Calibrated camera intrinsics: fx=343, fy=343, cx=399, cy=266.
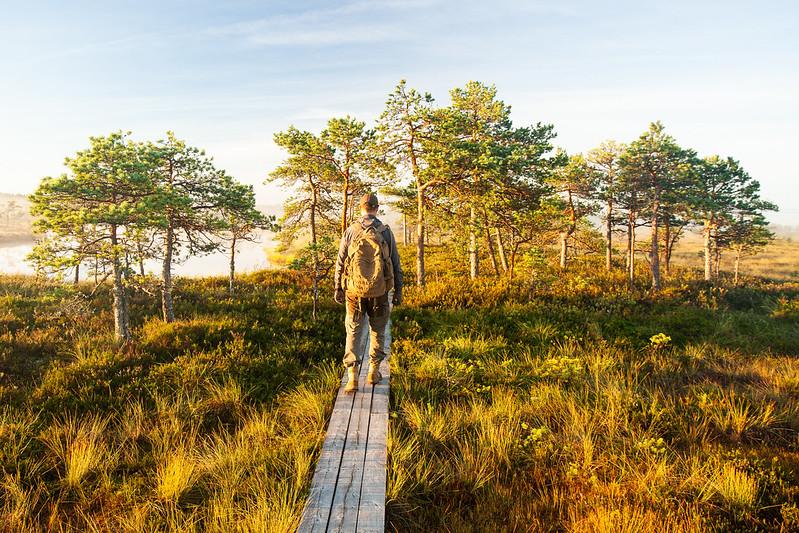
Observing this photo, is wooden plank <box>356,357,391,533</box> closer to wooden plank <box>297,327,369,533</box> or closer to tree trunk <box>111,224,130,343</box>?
wooden plank <box>297,327,369,533</box>

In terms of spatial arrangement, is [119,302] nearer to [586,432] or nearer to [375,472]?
[375,472]

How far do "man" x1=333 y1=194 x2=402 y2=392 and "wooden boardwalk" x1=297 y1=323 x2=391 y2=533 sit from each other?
1.97 feet

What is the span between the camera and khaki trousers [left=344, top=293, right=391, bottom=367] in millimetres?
5500

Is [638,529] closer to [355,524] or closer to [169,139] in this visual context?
[355,524]

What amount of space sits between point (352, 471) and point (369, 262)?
2.76 metres

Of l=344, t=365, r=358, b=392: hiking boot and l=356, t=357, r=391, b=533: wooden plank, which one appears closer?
l=356, t=357, r=391, b=533: wooden plank

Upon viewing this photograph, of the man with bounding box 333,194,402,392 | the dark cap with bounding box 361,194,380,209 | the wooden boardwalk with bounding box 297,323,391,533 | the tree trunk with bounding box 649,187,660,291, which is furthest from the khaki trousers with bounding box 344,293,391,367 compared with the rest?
the tree trunk with bounding box 649,187,660,291

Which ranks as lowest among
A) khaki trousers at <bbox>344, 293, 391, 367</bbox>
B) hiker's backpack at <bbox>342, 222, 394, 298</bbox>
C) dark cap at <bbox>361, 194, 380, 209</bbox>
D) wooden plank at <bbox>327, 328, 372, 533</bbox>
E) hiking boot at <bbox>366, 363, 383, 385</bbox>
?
wooden plank at <bbox>327, 328, 372, 533</bbox>

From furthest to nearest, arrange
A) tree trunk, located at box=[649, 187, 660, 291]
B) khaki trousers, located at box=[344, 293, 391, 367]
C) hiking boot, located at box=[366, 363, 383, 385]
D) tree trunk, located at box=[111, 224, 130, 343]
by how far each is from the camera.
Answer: tree trunk, located at box=[649, 187, 660, 291], tree trunk, located at box=[111, 224, 130, 343], hiking boot, located at box=[366, 363, 383, 385], khaki trousers, located at box=[344, 293, 391, 367]

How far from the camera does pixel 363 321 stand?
5559mm

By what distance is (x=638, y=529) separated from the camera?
2941 millimetres

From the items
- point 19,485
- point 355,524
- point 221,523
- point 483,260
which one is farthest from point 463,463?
point 483,260

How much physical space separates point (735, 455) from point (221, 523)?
5491mm

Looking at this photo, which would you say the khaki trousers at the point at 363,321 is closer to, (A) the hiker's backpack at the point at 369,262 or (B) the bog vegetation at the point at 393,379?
(A) the hiker's backpack at the point at 369,262
